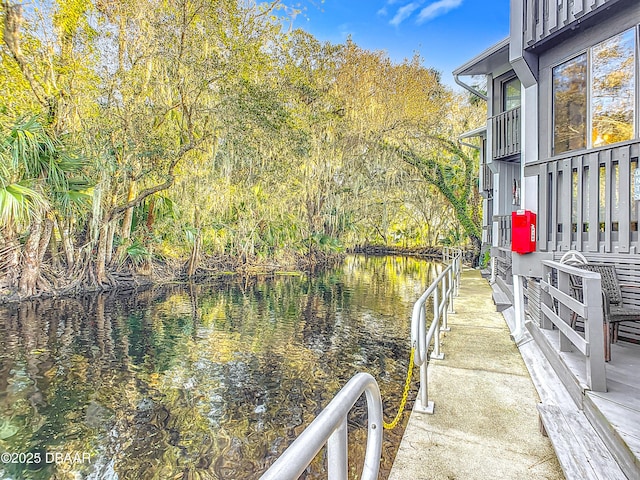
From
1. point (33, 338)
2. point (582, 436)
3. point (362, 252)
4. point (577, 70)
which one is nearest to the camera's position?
point (582, 436)

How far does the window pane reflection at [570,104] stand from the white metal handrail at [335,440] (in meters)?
5.01

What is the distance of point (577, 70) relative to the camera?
508 cm

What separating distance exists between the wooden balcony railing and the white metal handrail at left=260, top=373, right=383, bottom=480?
9.22 meters

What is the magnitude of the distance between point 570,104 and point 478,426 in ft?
14.6

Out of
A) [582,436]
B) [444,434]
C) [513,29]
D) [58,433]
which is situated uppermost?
[513,29]

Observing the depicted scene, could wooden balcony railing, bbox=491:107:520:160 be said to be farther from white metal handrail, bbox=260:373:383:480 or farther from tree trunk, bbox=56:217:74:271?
tree trunk, bbox=56:217:74:271

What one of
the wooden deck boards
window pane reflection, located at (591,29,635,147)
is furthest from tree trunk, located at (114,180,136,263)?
the wooden deck boards

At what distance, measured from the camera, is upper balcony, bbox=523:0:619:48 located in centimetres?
460

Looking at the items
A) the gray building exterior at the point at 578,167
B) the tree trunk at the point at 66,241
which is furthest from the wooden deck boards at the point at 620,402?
the tree trunk at the point at 66,241

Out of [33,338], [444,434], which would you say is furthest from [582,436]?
[33,338]

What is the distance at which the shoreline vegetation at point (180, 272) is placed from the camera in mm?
11042

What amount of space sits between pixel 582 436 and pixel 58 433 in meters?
4.46

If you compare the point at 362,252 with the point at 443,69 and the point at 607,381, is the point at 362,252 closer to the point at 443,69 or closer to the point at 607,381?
the point at 443,69

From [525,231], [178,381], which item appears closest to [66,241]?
[178,381]
